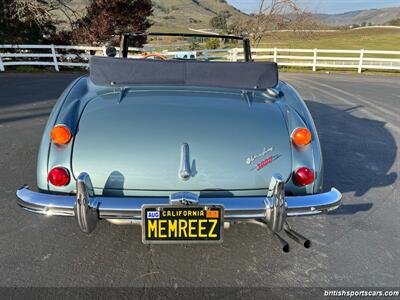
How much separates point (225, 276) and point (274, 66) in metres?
1.66

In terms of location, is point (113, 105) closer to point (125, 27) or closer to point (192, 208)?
point (192, 208)

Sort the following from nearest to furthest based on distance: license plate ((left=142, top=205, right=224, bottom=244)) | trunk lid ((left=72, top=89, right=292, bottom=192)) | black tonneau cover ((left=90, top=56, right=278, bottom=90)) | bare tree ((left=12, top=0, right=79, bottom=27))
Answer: license plate ((left=142, top=205, right=224, bottom=244)) < trunk lid ((left=72, top=89, right=292, bottom=192)) < black tonneau cover ((left=90, top=56, right=278, bottom=90)) < bare tree ((left=12, top=0, right=79, bottom=27))

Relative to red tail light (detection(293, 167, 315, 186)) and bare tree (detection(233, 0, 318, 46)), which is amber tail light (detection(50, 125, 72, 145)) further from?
bare tree (detection(233, 0, 318, 46))

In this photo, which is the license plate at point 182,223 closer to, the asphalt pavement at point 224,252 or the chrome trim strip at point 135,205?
the chrome trim strip at point 135,205

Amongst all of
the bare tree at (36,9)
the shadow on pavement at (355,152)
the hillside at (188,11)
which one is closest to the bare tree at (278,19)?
the bare tree at (36,9)

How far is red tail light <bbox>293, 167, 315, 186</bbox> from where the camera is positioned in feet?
7.03

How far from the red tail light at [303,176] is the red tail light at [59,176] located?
143 cm

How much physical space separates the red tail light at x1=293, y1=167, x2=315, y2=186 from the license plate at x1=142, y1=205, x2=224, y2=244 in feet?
1.87

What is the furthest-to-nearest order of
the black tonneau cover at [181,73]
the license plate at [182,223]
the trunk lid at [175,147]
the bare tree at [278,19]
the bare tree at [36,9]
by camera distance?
the bare tree at [278,19], the bare tree at [36,9], the black tonneau cover at [181,73], the trunk lid at [175,147], the license plate at [182,223]

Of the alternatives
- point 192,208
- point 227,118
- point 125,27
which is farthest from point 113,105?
point 125,27

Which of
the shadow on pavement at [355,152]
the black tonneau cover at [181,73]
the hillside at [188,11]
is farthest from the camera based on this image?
the hillside at [188,11]

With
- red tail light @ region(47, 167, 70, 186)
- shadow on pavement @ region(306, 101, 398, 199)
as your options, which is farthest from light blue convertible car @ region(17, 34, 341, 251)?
shadow on pavement @ region(306, 101, 398, 199)

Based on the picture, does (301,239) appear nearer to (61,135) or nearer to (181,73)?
(181,73)

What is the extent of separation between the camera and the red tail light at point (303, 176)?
2143mm
